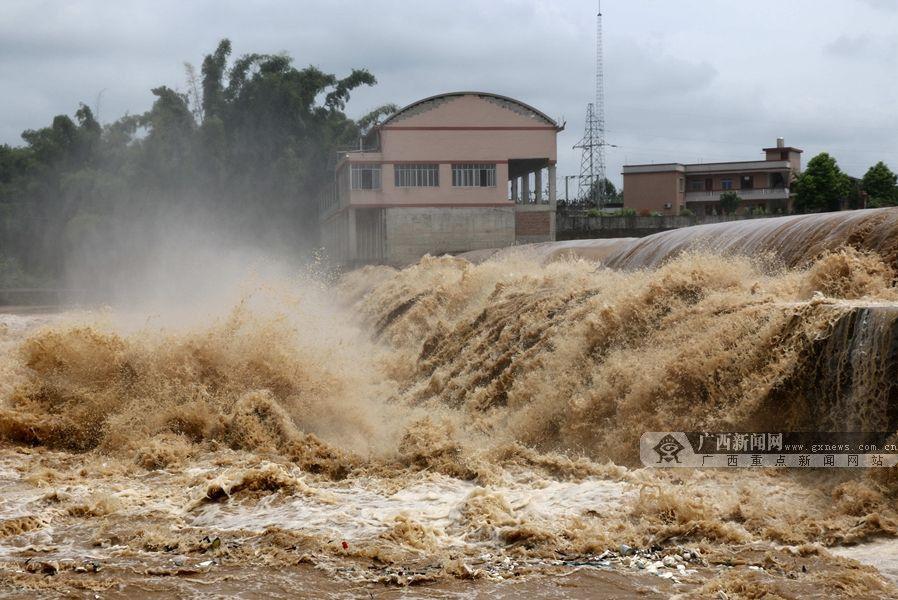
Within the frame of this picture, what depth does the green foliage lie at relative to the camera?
44.2 m

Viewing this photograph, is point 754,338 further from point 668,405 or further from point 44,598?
point 44,598

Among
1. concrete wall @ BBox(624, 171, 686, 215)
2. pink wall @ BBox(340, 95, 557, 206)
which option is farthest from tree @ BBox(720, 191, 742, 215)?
pink wall @ BBox(340, 95, 557, 206)

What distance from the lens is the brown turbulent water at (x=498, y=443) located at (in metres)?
5.80

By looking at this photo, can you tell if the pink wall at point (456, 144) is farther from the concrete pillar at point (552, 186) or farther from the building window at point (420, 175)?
the concrete pillar at point (552, 186)

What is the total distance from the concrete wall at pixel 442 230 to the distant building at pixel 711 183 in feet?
61.4

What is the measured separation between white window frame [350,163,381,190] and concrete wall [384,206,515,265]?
1113 millimetres

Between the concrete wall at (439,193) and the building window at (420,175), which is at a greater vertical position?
the building window at (420,175)

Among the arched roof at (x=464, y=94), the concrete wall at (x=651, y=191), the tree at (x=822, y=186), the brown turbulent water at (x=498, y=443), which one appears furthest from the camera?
the concrete wall at (x=651, y=191)

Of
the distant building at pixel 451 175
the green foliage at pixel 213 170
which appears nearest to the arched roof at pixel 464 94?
the distant building at pixel 451 175

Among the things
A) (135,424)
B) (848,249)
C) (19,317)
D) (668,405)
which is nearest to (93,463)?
(135,424)

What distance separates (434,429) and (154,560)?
3.29 metres

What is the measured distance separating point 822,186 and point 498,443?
3866 centimetres

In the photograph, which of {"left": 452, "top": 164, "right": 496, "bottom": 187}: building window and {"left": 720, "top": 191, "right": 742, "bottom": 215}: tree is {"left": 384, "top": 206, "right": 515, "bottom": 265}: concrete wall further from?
{"left": 720, "top": 191, "right": 742, "bottom": 215}: tree

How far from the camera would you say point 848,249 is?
9469mm
